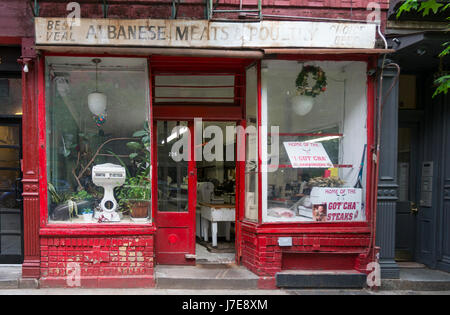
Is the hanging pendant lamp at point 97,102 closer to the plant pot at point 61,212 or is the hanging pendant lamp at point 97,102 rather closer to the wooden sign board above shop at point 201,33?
the wooden sign board above shop at point 201,33

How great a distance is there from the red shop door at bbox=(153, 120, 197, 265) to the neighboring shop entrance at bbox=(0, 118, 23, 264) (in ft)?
7.85

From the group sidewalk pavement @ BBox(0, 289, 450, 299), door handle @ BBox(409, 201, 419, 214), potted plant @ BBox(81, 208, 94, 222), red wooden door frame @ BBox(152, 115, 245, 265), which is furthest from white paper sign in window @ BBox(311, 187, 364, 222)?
potted plant @ BBox(81, 208, 94, 222)

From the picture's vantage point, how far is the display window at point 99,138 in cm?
549

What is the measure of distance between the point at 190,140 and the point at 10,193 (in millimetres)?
3334

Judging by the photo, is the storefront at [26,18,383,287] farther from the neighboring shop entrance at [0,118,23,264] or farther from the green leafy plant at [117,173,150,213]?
the neighboring shop entrance at [0,118,23,264]

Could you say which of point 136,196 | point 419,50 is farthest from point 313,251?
point 419,50

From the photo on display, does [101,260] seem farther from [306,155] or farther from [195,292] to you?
[306,155]

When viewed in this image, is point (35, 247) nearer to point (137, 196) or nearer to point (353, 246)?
point (137, 196)

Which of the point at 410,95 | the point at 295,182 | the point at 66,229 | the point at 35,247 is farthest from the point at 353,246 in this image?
the point at 35,247

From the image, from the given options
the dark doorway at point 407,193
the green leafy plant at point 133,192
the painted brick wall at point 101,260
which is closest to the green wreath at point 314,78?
the dark doorway at point 407,193

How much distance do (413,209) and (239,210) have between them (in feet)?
11.4

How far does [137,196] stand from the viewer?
557 centimetres

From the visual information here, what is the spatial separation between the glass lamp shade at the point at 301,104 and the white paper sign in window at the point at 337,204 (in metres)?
1.40

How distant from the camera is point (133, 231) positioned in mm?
5273
